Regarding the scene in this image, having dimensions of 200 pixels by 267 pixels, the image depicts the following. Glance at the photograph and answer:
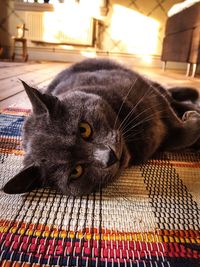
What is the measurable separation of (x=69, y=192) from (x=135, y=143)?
245mm

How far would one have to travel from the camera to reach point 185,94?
4.38ft

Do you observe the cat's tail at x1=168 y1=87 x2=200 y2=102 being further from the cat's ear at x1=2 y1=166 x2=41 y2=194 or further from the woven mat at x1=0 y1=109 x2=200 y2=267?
the cat's ear at x1=2 y1=166 x2=41 y2=194

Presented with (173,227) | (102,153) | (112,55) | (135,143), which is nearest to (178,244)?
(173,227)

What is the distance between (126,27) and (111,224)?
15.5 ft

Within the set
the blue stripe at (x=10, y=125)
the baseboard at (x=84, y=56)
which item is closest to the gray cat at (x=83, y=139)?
the blue stripe at (x=10, y=125)

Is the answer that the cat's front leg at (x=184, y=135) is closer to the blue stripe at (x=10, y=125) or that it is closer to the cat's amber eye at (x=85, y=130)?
the cat's amber eye at (x=85, y=130)

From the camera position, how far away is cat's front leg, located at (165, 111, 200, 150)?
36.0 inches

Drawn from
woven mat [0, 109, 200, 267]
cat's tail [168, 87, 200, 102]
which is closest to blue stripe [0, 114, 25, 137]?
woven mat [0, 109, 200, 267]

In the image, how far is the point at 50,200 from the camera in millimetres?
605

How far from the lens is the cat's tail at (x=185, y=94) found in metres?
1.33

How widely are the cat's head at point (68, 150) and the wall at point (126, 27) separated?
14.7 feet

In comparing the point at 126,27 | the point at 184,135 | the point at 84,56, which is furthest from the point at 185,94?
the point at 84,56

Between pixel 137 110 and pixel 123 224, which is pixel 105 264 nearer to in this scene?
pixel 123 224

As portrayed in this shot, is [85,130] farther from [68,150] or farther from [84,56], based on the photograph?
[84,56]
